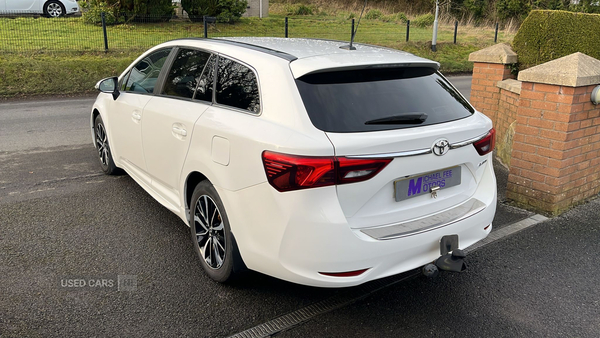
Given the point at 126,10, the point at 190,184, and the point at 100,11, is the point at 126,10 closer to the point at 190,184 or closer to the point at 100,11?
the point at 100,11

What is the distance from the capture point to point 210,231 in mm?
3352

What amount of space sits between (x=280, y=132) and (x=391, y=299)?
4.57 feet

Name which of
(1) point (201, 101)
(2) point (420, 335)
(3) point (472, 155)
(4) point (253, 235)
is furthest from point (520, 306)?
(1) point (201, 101)

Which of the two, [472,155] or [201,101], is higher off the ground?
[201,101]

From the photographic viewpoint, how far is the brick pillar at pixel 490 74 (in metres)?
6.29

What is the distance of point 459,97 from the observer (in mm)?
3391

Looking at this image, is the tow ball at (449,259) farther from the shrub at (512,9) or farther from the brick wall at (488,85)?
the shrub at (512,9)

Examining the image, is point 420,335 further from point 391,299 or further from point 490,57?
point 490,57

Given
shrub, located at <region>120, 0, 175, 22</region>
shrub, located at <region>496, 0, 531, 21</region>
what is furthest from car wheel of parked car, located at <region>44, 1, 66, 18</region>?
shrub, located at <region>496, 0, 531, 21</region>

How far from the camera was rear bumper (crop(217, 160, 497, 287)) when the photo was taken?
258 cm

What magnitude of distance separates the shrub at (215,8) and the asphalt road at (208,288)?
56.3 ft

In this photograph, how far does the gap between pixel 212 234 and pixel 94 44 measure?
14.2m

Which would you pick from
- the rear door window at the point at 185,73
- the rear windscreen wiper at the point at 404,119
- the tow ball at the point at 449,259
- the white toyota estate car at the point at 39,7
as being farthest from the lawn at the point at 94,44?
the tow ball at the point at 449,259

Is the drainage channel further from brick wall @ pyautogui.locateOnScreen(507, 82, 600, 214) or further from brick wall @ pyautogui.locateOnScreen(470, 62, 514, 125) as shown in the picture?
brick wall @ pyautogui.locateOnScreen(470, 62, 514, 125)
